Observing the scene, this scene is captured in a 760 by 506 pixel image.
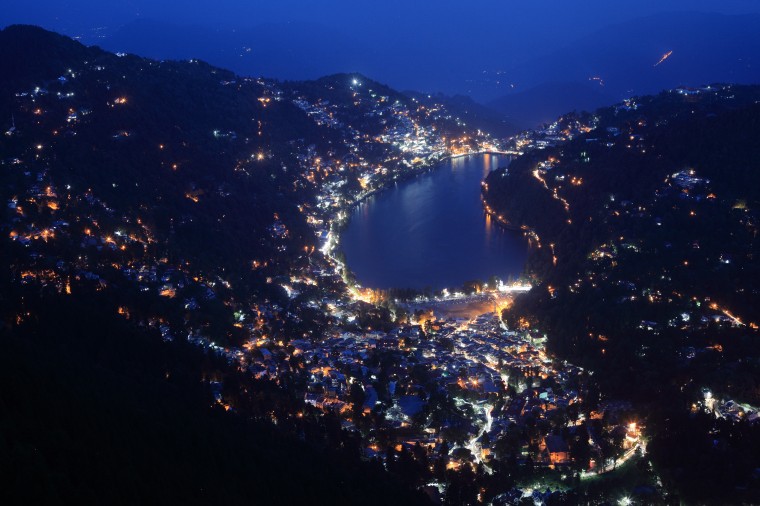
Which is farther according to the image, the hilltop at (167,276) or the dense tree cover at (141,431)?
the hilltop at (167,276)

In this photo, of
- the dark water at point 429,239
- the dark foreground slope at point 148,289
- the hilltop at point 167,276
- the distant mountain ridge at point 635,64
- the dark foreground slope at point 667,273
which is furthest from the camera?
the distant mountain ridge at point 635,64

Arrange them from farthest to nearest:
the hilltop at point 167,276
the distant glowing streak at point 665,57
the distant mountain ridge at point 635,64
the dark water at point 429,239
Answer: the distant glowing streak at point 665,57, the distant mountain ridge at point 635,64, the dark water at point 429,239, the hilltop at point 167,276

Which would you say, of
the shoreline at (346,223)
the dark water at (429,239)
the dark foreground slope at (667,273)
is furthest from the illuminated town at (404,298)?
the dark water at (429,239)

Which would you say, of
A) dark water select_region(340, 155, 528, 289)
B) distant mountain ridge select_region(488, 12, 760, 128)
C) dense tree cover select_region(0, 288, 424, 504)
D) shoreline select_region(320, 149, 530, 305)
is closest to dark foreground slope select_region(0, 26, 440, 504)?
dense tree cover select_region(0, 288, 424, 504)

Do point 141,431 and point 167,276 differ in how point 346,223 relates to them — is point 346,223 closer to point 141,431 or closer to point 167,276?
point 167,276

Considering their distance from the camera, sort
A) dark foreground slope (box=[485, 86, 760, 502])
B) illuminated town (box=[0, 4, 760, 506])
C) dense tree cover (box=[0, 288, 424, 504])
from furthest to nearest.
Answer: illuminated town (box=[0, 4, 760, 506]), dark foreground slope (box=[485, 86, 760, 502]), dense tree cover (box=[0, 288, 424, 504])

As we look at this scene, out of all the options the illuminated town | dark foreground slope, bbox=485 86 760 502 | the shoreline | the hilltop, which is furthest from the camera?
the shoreline

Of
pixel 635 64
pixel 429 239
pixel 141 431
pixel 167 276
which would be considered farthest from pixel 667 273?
pixel 635 64

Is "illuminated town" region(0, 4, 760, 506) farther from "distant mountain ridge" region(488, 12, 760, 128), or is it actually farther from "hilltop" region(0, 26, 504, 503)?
"distant mountain ridge" region(488, 12, 760, 128)

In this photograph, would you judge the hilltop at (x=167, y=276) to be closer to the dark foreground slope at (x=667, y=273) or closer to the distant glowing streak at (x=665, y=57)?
the dark foreground slope at (x=667, y=273)
